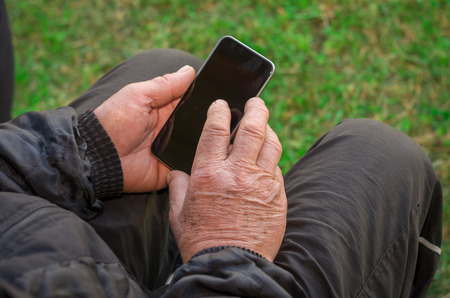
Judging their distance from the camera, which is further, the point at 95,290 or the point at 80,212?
the point at 80,212

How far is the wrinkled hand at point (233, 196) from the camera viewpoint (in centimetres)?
101

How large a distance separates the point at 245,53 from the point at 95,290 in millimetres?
800

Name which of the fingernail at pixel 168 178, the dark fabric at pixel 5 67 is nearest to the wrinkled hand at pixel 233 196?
the fingernail at pixel 168 178

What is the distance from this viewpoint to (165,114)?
141 cm

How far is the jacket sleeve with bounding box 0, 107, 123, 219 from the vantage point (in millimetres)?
1007

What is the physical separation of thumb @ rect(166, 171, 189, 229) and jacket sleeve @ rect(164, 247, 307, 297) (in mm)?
191

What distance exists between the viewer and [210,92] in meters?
1.33

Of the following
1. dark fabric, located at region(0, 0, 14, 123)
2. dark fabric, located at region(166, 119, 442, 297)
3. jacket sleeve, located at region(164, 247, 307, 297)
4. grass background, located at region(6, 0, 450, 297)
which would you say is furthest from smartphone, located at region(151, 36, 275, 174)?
grass background, located at region(6, 0, 450, 297)

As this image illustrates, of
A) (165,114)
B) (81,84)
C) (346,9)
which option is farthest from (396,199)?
(81,84)

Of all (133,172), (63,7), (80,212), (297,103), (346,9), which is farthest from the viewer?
(63,7)

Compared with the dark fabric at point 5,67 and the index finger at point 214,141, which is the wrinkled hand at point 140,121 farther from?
the dark fabric at point 5,67

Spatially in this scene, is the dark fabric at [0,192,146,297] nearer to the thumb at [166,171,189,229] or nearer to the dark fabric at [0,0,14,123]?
the thumb at [166,171,189,229]

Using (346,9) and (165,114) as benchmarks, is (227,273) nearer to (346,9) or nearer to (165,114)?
(165,114)

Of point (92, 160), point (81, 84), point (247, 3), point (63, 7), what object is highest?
point (247, 3)
